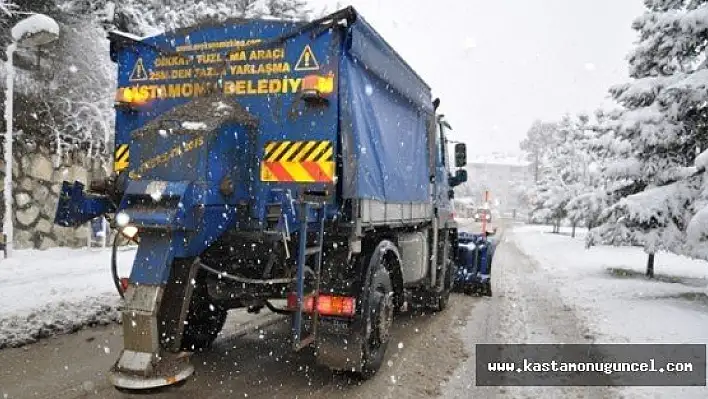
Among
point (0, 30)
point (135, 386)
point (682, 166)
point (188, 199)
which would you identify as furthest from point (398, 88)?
point (0, 30)

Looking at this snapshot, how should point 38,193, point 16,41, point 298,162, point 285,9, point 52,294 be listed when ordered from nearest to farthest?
point 298,162
point 52,294
point 16,41
point 38,193
point 285,9

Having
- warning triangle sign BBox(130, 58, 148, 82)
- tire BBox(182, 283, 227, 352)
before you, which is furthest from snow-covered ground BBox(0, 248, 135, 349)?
warning triangle sign BBox(130, 58, 148, 82)

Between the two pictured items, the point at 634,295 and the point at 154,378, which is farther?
the point at 634,295

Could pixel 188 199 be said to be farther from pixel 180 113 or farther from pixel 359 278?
pixel 359 278

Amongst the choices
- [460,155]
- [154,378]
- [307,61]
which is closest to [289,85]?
[307,61]

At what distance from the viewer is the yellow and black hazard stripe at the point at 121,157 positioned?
563cm

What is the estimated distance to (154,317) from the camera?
153 inches

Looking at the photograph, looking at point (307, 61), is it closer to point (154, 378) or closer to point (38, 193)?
point (154, 378)

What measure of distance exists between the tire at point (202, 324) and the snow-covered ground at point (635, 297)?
4473 millimetres

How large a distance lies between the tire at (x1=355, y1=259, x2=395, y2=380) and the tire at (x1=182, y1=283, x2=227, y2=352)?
1.75 m

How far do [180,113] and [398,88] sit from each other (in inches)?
104

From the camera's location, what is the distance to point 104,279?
944cm

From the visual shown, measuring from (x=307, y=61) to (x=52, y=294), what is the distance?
227 inches

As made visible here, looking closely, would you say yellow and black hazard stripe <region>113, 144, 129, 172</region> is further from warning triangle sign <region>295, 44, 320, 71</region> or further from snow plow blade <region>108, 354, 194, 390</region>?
snow plow blade <region>108, 354, 194, 390</region>
